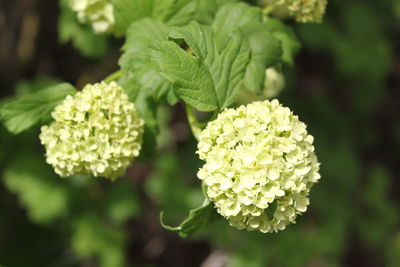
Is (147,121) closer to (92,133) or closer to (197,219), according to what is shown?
(92,133)

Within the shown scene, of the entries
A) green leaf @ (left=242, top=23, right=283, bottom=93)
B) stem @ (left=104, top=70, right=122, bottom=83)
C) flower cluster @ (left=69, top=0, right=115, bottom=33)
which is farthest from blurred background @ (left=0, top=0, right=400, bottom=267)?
green leaf @ (left=242, top=23, right=283, bottom=93)

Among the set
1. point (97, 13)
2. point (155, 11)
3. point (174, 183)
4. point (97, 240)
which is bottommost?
point (97, 240)

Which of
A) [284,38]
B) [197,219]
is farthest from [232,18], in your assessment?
[197,219]

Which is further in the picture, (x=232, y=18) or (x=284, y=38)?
(x=284, y=38)

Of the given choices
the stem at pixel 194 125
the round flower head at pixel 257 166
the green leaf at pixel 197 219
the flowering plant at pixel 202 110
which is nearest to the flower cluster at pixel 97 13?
the flowering plant at pixel 202 110

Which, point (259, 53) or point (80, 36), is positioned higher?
point (259, 53)

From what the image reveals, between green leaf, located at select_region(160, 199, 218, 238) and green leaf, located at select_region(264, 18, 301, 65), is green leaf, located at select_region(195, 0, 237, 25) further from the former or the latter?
green leaf, located at select_region(160, 199, 218, 238)

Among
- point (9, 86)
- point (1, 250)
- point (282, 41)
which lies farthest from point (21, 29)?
point (282, 41)
